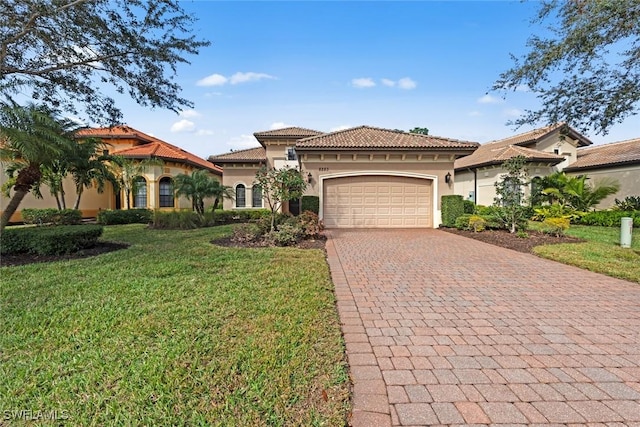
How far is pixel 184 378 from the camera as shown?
250 centimetres

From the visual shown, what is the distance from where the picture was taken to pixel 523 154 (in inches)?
731

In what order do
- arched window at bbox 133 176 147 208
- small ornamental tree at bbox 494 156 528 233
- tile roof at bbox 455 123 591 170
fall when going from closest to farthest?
small ornamental tree at bbox 494 156 528 233 < tile roof at bbox 455 123 591 170 < arched window at bbox 133 176 147 208

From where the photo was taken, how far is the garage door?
1465cm

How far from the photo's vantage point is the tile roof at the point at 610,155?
18.3 meters

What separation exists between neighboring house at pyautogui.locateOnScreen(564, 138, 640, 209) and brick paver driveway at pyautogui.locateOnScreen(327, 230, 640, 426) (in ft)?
57.0

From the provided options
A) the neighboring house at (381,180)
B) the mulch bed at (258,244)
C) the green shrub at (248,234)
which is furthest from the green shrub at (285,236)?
the neighboring house at (381,180)

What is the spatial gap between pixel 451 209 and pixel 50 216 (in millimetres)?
20658

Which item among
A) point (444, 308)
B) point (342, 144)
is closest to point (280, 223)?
point (342, 144)

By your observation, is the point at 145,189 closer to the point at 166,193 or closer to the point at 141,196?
the point at 141,196

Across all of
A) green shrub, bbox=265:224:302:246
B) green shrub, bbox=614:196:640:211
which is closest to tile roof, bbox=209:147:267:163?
green shrub, bbox=265:224:302:246

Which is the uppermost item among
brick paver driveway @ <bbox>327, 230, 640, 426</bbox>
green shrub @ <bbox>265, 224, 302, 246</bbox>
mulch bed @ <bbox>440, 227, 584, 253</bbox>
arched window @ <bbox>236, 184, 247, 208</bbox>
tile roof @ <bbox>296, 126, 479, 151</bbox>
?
tile roof @ <bbox>296, 126, 479, 151</bbox>

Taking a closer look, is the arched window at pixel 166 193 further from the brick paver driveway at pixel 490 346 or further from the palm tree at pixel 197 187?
the brick paver driveway at pixel 490 346

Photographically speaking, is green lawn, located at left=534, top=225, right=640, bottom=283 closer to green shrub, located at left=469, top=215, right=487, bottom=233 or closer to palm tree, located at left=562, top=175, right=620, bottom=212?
green shrub, located at left=469, top=215, right=487, bottom=233

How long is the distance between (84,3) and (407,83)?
12.0 m
